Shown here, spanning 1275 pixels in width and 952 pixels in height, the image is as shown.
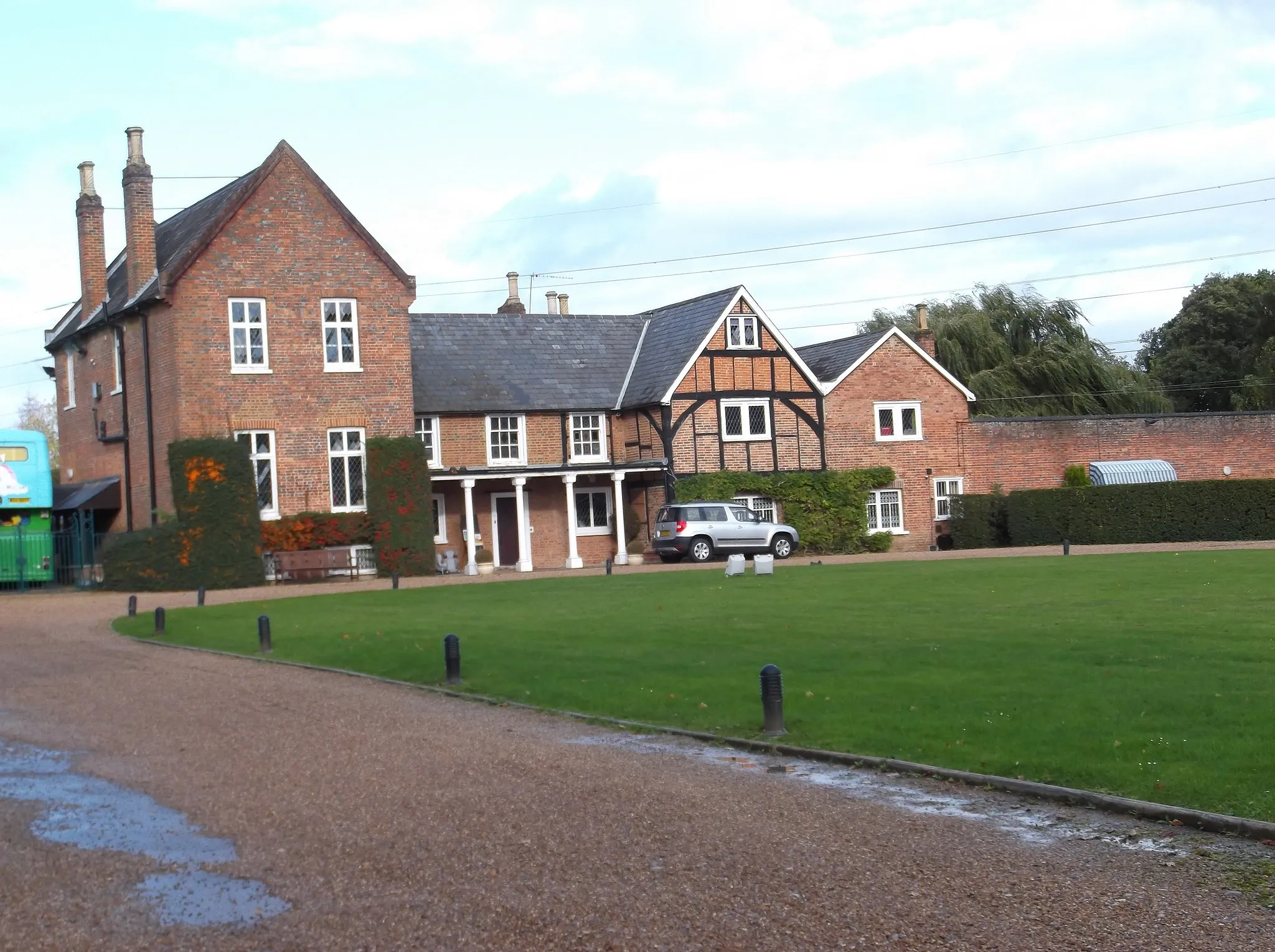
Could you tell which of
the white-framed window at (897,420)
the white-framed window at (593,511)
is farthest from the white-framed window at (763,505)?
the white-framed window at (897,420)

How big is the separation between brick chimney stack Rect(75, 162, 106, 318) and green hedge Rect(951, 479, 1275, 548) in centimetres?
2915

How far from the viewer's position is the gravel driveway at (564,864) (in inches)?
265

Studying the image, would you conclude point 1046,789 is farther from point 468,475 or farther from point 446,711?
point 468,475

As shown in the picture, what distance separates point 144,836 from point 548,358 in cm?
3726

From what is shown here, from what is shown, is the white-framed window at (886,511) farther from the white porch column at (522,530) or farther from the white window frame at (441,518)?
the white window frame at (441,518)

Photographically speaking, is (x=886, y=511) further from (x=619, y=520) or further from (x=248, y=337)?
(x=248, y=337)

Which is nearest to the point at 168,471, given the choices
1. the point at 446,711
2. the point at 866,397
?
the point at 866,397

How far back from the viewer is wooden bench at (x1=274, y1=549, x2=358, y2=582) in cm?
3684

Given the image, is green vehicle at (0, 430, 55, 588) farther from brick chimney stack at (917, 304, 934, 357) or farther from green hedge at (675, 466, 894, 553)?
brick chimney stack at (917, 304, 934, 357)

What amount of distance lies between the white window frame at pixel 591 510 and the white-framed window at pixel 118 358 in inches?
538

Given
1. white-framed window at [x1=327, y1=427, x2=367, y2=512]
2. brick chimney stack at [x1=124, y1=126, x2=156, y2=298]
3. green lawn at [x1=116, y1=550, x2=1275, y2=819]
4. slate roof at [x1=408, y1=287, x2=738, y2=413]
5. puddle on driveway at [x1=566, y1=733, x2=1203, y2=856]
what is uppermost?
brick chimney stack at [x1=124, y1=126, x2=156, y2=298]

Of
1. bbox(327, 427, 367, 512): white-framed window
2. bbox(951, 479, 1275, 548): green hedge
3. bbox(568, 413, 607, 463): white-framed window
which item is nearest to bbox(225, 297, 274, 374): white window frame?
bbox(327, 427, 367, 512): white-framed window

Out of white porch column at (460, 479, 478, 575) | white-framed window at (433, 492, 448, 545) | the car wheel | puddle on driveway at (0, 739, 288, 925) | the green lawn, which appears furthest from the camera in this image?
white-framed window at (433, 492, 448, 545)

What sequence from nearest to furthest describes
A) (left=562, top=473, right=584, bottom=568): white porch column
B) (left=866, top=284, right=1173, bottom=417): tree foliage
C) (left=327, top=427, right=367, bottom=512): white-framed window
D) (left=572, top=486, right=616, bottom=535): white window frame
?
(left=327, top=427, right=367, bottom=512): white-framed window, (left=562, top=473, right=584, bottom=568): white porch column, (left=572, top=486, right=616, bottom=535): white window frame, (left=866, top=284, right=1173, bottom=417): tree foliage
